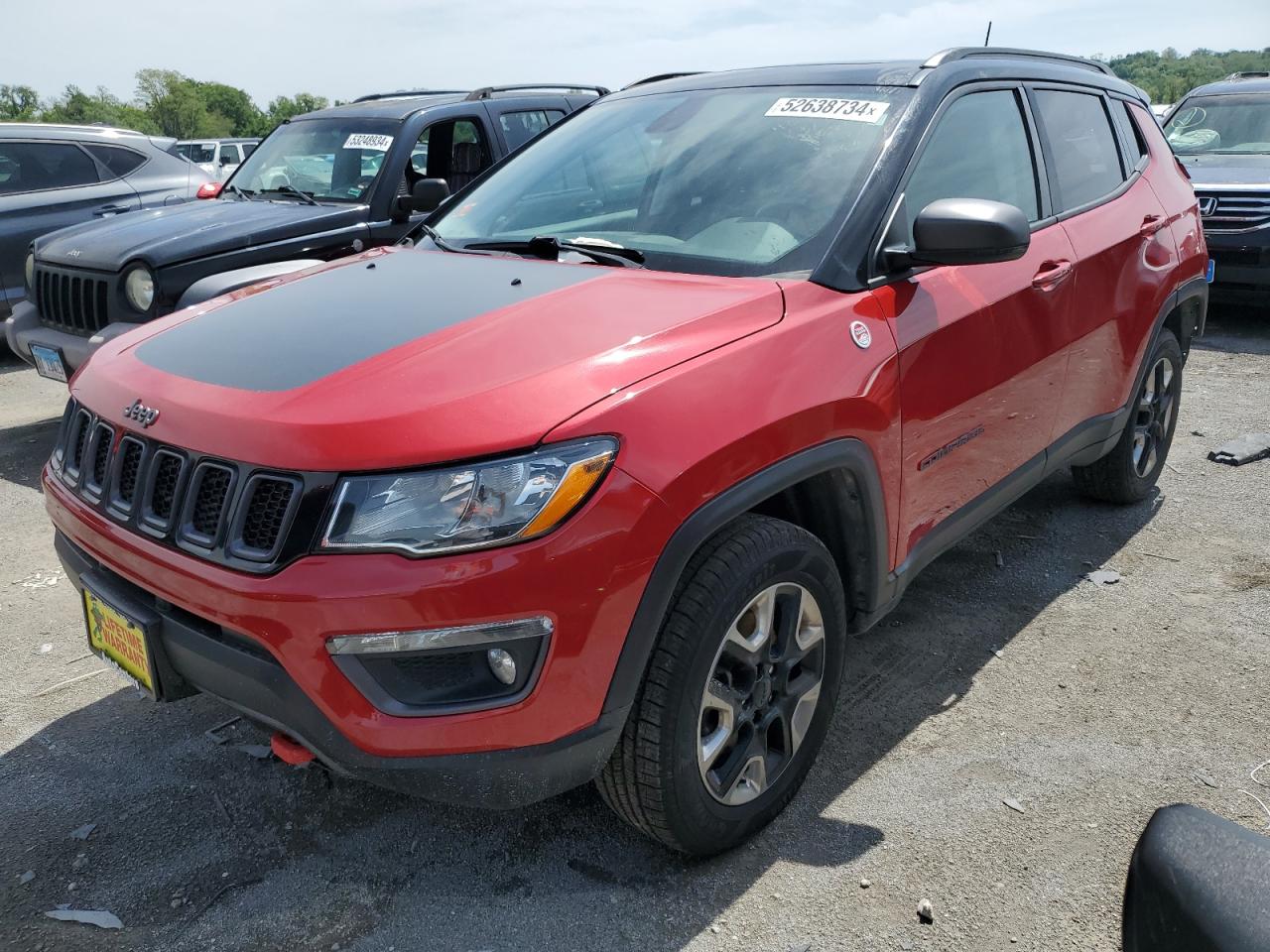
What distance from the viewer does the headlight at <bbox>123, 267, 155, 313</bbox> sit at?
5.38 m

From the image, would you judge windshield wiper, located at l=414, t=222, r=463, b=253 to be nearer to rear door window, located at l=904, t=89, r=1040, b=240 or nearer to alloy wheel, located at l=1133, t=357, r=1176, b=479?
rear door window, located at l=904, t=89, r=1040, b=240

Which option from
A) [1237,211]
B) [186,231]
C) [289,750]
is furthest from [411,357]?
[1237,211]

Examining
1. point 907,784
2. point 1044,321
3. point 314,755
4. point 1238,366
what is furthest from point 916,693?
point 1238,366

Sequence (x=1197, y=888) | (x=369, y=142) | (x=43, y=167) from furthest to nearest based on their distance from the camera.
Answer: (x=43, y=167)
(x=369, y=142)
(x=1197, y=888)

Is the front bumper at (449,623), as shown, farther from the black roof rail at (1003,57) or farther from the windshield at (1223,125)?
the windshield at (1223,125)

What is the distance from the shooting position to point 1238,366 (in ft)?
24.3

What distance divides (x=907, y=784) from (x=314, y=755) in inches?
61.5

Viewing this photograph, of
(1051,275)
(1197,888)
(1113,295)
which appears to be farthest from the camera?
(1113,295)

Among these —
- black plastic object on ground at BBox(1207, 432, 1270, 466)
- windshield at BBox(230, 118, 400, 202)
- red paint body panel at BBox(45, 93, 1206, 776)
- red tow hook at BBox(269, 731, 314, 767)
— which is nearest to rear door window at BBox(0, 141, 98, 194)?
windshield at BBox(230, 118, 400, 202)

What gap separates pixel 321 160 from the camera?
6570mm

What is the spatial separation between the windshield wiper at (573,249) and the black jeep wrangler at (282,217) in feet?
5.77

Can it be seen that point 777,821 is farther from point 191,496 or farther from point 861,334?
point 191,496

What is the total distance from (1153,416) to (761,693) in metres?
3.00

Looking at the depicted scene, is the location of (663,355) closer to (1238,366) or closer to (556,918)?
(556,918)
